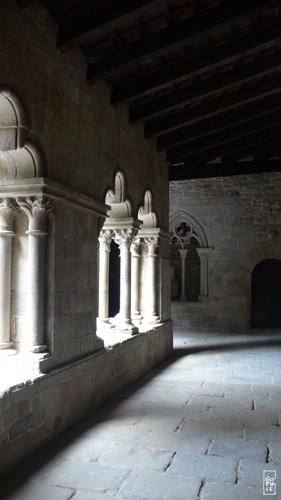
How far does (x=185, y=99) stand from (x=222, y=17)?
1356mm

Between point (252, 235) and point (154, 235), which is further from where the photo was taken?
point (252, 235)

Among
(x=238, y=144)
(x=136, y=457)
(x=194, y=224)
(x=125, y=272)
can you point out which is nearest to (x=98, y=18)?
(x=125, y=272)

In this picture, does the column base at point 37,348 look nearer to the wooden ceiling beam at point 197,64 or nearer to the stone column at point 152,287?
the wooden ceiling beam at point 197,64

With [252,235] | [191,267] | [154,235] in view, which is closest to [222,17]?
[154,235]

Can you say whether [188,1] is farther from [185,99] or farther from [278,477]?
[278,477]

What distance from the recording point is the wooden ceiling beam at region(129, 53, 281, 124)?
4.58 meters

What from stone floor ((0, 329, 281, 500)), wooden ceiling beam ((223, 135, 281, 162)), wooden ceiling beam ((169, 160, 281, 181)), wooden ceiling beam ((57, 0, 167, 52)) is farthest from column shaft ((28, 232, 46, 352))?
wooden ceiling beam ((169, 160, 281, 181))

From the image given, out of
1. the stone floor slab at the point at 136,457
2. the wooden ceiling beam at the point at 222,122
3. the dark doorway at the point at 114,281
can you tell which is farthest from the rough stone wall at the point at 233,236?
the stone floor slab at the point at 136,457

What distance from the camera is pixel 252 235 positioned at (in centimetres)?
891

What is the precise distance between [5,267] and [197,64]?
103 inches

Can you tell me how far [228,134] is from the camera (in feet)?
20.8

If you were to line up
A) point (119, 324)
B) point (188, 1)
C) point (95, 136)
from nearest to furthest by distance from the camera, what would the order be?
point (188, 1)
point (95, 136)
point (119, 324)

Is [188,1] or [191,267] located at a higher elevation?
[188,1]

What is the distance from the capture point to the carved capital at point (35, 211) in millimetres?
3006
